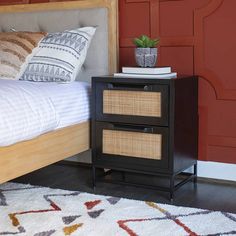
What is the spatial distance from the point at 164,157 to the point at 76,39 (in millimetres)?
946

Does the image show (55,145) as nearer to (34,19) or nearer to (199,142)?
(199,142)

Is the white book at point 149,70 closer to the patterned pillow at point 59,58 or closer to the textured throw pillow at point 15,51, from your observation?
the patterned pillow at point 59,58

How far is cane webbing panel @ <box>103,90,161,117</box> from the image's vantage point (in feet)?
8.13

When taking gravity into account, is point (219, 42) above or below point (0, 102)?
above

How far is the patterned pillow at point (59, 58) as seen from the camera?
111 inches

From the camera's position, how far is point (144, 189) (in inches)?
105

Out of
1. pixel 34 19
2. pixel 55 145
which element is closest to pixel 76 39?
pixel 34 19

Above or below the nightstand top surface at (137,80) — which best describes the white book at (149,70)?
above

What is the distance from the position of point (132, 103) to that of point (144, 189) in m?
0.50

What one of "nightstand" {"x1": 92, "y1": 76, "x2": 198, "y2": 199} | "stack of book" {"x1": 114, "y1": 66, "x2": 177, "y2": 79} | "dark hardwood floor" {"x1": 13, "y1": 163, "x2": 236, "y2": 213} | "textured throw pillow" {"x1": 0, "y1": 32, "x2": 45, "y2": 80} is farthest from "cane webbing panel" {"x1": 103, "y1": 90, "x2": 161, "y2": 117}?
"textured throw pillow" {"x1": 0, "y1": 32, "x2": 45, "y2": 80}

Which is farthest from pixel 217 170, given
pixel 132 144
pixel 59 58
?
pixel 59 58

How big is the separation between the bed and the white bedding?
55 millimetres

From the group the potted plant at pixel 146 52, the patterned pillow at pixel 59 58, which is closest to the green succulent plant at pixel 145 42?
the potted plant at pixel 146 52

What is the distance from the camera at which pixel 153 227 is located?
207 centimetres
